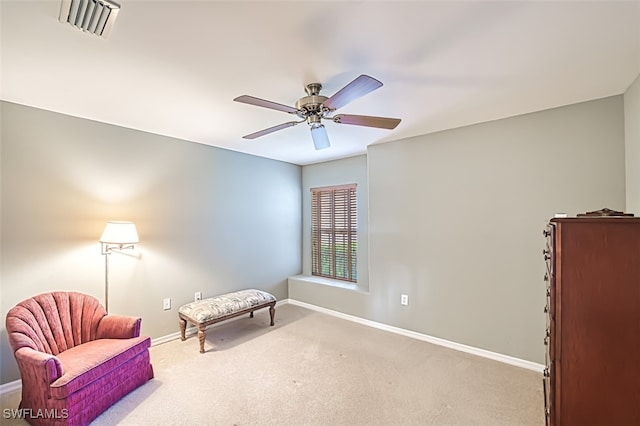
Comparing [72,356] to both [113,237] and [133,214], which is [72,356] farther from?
[133,214]

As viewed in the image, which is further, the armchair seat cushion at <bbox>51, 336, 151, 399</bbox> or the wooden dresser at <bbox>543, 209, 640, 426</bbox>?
the armchair seat cushion at <bbox>51, 336, 151, 399</bbox>

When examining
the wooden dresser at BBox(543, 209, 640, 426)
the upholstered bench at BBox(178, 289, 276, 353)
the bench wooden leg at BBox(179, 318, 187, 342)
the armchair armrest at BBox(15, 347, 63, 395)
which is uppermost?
the wooden dresser at BBox(543, 209, 640, 426)

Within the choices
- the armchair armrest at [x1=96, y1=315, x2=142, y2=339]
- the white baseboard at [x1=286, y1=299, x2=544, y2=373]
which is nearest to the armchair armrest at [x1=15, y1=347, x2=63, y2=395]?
the armchair armrest at [x1=96, y1=315, x2=142, y2=339]

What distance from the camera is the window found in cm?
462

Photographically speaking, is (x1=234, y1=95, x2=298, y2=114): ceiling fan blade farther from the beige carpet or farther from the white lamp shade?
the beige carpet

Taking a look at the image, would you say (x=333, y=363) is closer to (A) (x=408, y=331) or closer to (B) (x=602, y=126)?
(A) (x=408, y=331)

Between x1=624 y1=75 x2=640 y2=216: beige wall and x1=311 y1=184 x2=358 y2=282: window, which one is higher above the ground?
x1=624 y1=75 x2=640 y2=216: beige wall

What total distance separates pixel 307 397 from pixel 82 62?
9.40 ft

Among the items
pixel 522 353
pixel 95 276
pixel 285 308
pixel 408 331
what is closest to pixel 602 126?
pixel 522 353

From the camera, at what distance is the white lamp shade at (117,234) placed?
9.02 ft

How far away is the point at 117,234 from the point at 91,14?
1.95 metres

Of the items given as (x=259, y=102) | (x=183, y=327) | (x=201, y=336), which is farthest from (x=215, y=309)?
(x=259, y=102)

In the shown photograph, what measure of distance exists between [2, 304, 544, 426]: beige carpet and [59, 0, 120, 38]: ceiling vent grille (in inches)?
97.7

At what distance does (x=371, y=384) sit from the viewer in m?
2.50
